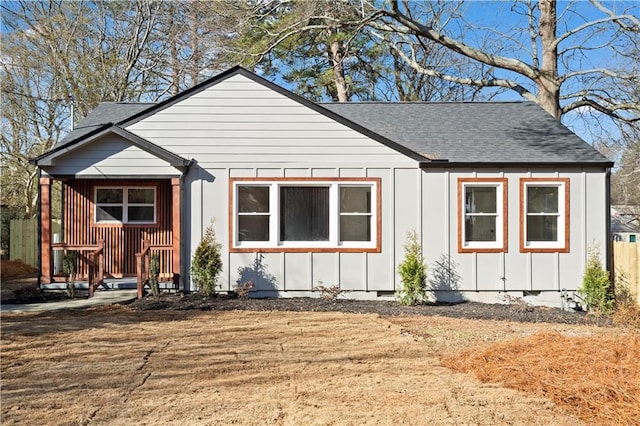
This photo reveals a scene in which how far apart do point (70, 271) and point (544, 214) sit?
33.2 feet

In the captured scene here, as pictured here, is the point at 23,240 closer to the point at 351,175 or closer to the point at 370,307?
the point at 351,175

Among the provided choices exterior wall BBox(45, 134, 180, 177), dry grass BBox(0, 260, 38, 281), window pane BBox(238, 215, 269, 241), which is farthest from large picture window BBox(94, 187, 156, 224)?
dry grass BBox(0, 260, 38, 281)

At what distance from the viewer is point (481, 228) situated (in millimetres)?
10945

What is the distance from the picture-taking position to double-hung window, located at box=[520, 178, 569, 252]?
10.8m

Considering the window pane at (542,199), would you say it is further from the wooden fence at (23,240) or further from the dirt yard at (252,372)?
the wooden fence at (23,240)

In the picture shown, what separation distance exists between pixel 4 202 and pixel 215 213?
50.7 feet

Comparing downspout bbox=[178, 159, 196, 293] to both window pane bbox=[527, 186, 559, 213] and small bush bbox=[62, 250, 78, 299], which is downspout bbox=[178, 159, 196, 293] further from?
window pane bbox=[527, 186, 559, 213]

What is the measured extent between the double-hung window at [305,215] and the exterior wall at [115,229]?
2.29 m

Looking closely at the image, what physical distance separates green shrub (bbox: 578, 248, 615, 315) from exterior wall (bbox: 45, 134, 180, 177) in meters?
8.85

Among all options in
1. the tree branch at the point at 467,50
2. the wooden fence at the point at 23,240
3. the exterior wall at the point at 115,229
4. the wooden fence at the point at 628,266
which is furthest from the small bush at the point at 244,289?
the wooden fence at the point at 23,240

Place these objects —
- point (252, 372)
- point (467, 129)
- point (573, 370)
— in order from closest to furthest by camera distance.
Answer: point (573, 370) → point (252, 372) → point (467, 129)

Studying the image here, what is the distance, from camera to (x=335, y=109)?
1345cm

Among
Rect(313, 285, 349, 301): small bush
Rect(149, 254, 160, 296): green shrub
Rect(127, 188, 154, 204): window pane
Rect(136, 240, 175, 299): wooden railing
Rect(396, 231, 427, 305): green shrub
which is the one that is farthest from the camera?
Rect(127, 188, 154, 204): window pane

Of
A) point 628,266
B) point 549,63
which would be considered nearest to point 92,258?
point 628,266
